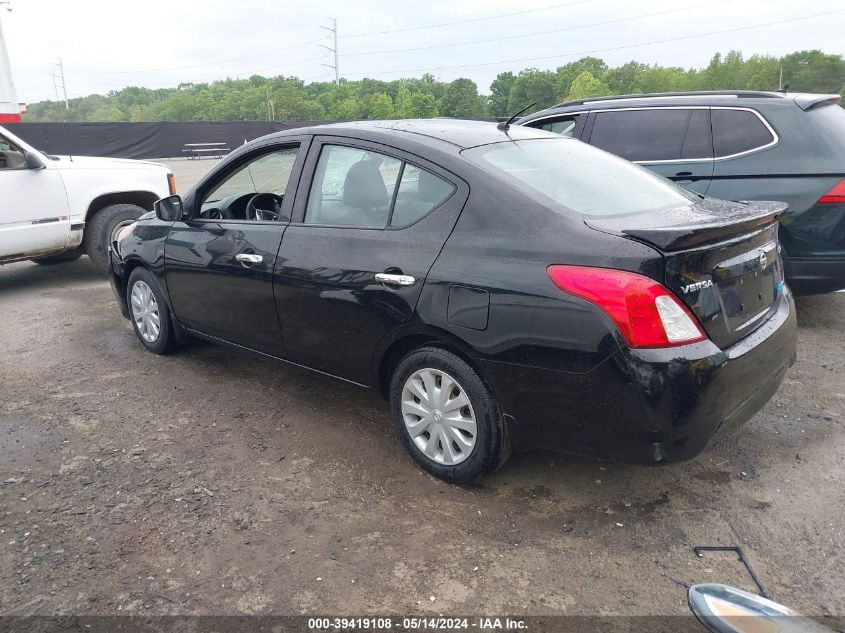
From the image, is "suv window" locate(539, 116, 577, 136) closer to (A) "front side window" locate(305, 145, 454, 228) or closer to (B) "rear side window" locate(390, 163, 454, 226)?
(A) "front side window" locate(305, 145, 454, 228)

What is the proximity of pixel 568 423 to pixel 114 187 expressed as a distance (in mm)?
6541

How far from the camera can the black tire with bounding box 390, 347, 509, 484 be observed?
2.97 meters

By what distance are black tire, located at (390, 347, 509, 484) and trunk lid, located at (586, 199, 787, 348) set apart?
834 mm

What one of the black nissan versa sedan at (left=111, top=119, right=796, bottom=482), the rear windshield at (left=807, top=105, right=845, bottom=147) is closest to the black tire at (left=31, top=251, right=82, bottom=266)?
the black nissan versa sedan at (left=111, top=119, right=796, bottom=482)

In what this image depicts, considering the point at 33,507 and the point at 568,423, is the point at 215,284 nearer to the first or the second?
the point at 33,507

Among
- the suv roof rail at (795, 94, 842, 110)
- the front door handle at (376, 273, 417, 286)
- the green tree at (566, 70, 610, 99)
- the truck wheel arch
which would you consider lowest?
the truck wheel arch

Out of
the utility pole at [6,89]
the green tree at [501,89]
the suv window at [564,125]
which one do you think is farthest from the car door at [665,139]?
the green tree at [501,89]

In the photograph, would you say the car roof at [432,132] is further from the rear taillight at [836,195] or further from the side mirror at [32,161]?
the side mirror at [32,161]

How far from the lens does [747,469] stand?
10.9 feet

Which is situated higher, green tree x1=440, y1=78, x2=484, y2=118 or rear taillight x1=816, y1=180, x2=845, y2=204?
green tree x1=440, y1=78, x2=484, y2=118

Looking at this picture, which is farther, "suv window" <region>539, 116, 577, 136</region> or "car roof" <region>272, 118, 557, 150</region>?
"suv window" <region>539, 116, 577, 136</region>

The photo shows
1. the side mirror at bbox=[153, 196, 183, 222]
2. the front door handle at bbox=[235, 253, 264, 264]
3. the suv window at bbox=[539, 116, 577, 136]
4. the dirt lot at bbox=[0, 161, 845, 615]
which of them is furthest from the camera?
the suv window at bbox=[539, 116, 577, 136]

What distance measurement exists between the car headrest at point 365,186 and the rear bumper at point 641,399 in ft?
3.62

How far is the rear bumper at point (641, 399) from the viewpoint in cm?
256
